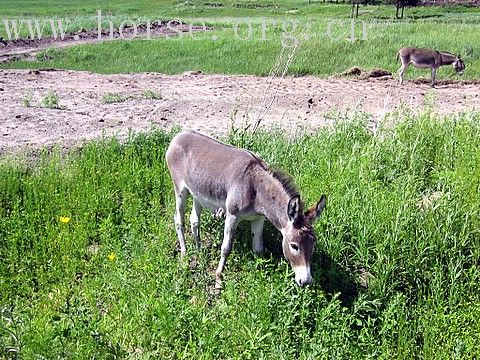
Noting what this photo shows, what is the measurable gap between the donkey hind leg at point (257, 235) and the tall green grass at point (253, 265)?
0.69ft

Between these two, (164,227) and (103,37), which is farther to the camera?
(103,37)

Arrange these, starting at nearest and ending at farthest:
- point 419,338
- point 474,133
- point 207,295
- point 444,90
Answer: point 419,338 < point 207,295 < point 474,133 < point 444,90

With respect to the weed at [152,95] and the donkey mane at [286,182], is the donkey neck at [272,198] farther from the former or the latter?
the weed at [152,95]

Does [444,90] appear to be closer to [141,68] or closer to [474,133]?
[474,133]

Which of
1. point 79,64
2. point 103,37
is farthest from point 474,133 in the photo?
point 103,37

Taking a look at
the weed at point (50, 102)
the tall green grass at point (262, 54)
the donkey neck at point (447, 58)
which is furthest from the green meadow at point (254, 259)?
the tall green grass at point (262, 54)

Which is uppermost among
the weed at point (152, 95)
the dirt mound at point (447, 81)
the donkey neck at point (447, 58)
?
the donkey neck at point (447, 58)

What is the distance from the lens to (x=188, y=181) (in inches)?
267

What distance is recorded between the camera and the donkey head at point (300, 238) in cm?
548

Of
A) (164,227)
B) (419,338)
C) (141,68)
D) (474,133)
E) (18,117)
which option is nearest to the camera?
(419,338)

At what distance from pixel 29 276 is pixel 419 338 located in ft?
13.9

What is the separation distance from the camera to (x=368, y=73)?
63.5 feet

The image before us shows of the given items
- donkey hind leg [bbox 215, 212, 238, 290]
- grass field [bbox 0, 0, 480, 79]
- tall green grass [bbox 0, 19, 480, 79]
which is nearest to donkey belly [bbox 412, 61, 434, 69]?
tall green grass [bbox 0, 19, 480, 79]

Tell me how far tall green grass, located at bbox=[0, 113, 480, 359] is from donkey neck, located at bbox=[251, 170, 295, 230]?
0.51m
